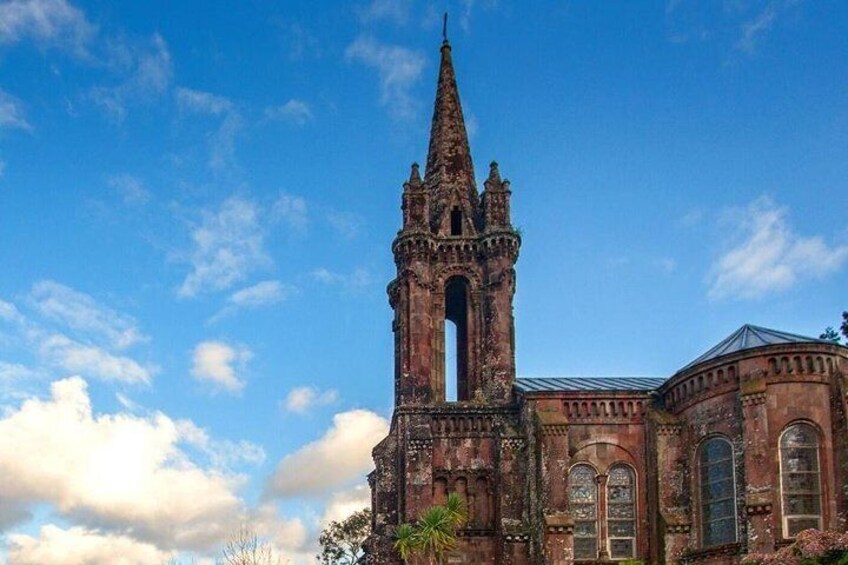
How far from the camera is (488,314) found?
2044 inches

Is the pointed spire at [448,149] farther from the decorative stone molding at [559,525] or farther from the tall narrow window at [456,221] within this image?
the decorative stone molding at [559,525]

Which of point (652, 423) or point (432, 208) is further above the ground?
point (432, 208)

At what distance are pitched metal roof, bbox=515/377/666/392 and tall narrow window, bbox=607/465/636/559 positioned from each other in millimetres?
3479

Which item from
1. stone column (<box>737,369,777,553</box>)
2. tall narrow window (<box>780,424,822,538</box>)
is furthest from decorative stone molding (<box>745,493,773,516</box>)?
tall narrow window (<box>780,424,822,538</box>)

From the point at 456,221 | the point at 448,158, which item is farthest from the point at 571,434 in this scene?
the point at 448,158

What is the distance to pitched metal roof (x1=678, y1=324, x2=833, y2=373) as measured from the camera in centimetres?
4316

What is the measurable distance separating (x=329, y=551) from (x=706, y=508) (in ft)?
103

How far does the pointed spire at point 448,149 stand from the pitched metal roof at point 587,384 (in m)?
9.32

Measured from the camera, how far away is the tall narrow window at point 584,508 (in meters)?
45.8

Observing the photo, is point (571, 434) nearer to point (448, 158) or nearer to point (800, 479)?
point (800, 479)

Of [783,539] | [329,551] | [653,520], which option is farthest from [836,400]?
[329,551]

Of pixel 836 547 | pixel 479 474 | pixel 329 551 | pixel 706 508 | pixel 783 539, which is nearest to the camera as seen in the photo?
pixel 836 547

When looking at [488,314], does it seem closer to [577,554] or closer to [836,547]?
[577,554]

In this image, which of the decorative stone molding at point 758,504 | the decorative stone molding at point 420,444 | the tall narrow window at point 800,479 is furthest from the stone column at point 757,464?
the decorative stone molding at point 420,444
